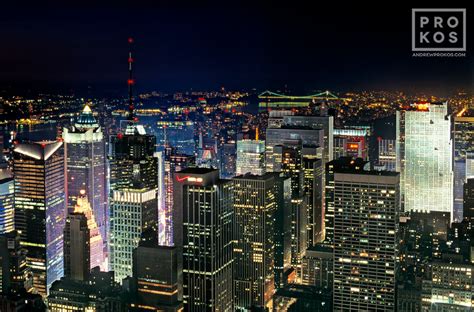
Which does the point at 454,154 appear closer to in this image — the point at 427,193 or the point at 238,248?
the point at 427,193

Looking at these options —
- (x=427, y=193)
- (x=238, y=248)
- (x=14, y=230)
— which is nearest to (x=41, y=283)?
(x=14, y=230)

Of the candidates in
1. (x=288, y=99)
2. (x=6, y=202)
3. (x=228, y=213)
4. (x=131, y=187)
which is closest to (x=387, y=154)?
(x=288, y=99)

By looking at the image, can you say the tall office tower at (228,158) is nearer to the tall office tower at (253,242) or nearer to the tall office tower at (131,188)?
the tall office tower at (253,242)

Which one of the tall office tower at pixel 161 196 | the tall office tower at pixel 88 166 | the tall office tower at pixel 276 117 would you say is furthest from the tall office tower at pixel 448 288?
the tall office tower at pixel 88 166

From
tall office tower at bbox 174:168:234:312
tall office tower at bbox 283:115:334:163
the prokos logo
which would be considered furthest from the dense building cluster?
the prokos logo

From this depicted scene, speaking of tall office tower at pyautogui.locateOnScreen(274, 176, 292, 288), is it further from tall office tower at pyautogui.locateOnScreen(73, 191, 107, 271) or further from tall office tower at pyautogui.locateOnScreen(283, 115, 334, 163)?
tall office tower at pyautogui.locateOnScreen(73, 191, 107, 271)

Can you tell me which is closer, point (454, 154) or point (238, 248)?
point (238, 248)

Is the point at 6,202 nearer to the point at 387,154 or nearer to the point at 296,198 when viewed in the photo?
the point at 296,198
